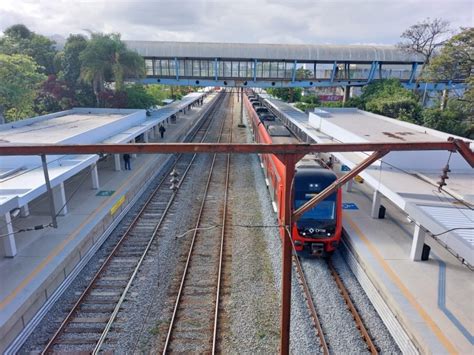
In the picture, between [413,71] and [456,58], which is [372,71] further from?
[456,58]

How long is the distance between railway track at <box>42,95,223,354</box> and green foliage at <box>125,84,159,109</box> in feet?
59.8

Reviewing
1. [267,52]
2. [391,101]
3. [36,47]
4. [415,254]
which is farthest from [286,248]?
[36,47]

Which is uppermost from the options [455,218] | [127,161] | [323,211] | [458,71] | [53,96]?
[458,71]

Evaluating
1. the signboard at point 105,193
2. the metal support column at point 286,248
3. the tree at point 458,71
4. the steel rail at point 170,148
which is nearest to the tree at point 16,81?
the signboard at point 105,193

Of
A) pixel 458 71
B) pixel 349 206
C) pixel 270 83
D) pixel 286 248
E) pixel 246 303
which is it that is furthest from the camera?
pixel 270 83

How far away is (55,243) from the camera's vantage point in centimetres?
1194

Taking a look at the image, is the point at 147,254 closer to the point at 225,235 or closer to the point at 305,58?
the point at 225,235

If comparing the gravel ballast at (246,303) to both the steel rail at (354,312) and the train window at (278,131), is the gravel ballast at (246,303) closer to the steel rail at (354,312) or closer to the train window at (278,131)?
the steel rail at (354,312)

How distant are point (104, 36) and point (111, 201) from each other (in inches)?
823

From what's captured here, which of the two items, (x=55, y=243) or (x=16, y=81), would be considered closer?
(x=55, y=243)

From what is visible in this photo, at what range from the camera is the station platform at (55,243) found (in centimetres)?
881

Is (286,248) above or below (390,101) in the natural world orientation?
below

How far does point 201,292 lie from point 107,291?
2824 millimetres

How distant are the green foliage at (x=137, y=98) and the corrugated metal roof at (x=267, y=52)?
6186 millimetres
